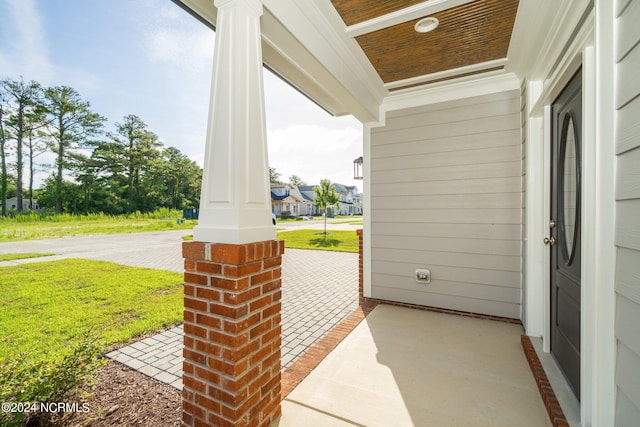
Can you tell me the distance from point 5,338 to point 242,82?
3627 millimetres

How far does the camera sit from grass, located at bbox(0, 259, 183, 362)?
2770mm

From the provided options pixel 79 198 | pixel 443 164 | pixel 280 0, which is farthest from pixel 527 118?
pixel 79 198

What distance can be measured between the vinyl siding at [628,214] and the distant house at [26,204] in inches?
203

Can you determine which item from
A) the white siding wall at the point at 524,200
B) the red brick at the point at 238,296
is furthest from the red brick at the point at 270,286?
the white siding wall at the point at 524,200

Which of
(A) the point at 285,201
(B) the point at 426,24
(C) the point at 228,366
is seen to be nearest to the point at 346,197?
(A) the point at 285,201

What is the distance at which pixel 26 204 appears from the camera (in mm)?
3346

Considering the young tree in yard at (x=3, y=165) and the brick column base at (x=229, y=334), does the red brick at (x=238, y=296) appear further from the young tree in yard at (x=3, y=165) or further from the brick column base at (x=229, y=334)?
the young tree in yard at (x=3, y=165)

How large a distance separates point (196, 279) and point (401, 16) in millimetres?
2331

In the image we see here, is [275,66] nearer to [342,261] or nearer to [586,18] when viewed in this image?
[586,18]

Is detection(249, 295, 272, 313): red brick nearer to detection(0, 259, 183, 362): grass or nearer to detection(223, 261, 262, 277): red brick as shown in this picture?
detection(223, 261, 262, 277): red brick

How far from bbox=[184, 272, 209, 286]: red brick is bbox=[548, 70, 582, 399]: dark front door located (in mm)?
2178

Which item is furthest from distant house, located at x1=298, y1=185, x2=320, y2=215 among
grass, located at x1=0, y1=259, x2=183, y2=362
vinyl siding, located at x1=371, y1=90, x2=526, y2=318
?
vinyl siding, located at x1=371, y1=90, x2=526, y2=318

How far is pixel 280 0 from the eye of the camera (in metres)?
1.73

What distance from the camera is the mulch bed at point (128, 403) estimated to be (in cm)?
161
